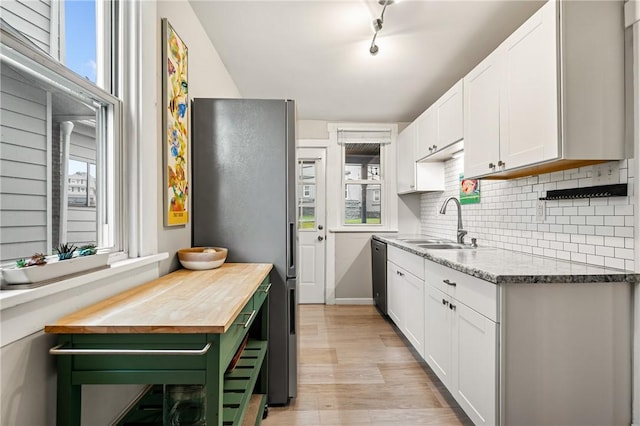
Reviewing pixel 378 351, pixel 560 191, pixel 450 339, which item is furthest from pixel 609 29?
pixel 378 351

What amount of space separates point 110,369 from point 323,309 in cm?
343

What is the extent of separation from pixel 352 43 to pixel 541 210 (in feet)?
5.85

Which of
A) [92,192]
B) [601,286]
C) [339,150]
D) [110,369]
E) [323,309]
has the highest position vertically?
[339,150]

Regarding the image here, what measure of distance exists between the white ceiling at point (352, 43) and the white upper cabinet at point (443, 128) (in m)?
0.31

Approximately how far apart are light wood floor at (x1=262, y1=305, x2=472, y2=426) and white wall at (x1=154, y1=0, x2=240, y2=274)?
1.17 meters

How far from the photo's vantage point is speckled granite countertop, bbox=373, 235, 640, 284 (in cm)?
147

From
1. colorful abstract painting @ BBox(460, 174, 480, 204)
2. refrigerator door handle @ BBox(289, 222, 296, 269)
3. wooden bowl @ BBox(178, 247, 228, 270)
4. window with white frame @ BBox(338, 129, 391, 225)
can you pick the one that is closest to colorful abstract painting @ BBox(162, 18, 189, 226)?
wooden bowl @ BBox(178, 247, 228, 270)

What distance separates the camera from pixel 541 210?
2131 mm

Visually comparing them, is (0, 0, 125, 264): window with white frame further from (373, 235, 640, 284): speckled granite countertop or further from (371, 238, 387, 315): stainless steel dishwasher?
(371, 238, 387, 315): stainless steel dishwasher

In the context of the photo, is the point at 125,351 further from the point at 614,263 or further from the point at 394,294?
the point at 394,294

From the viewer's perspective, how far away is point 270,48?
2605mm

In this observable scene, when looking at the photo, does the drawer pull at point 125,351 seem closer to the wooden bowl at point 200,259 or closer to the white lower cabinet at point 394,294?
the wooden bowl at point 200,259

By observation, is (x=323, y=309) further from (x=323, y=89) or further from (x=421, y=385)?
(x=323, y=89)

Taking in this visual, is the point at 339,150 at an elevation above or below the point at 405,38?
below
